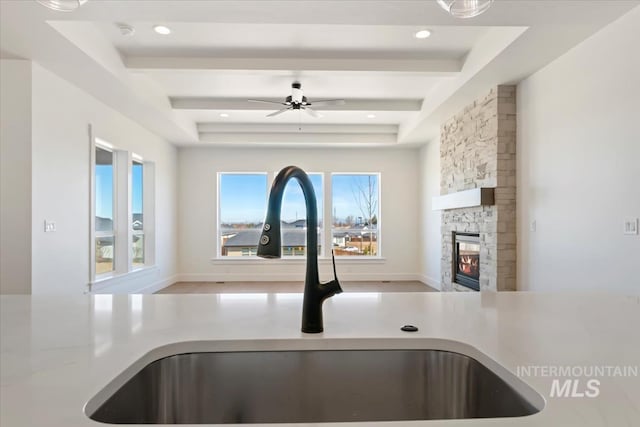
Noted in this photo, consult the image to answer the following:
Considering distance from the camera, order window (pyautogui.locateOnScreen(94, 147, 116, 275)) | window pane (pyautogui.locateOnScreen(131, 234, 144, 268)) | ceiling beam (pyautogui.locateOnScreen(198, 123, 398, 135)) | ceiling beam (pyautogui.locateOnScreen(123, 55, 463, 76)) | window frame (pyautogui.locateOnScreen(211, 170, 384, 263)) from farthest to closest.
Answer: window frame (pyautogui.locateOnScreen(211, 170, 384, 263)) < ceiling beam (pyautogui.locateOnScreen(198, 123, 398, 135)) < window pane (pyautogui.locateOnScreen(131, 234, 144, 268)) < window (pyautogui.locateOnScreen(94, 147, 116, 275)) < ceiling beam (pyautogui.locateOnScreen(123, 55, 463, 76))

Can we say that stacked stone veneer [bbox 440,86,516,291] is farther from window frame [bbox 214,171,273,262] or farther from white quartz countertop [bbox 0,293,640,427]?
window frame [bbox 214,171,273,262]

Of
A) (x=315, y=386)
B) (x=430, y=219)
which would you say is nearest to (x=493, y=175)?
(x=430, y=219)

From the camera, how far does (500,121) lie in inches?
169

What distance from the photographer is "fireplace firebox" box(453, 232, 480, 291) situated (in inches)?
195

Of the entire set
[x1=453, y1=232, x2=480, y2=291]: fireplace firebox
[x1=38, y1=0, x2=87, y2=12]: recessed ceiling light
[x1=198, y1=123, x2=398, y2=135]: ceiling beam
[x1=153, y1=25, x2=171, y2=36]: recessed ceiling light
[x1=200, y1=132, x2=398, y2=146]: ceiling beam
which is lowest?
[x1=453, y1=232, x2=480, y2=291]: fireplace firebox

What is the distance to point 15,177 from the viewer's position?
3539 millimetres

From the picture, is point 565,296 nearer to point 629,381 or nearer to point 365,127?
point 629,381

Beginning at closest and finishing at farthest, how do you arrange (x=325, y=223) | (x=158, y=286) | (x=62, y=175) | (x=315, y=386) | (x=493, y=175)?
1. (x=315, y=386)
2. (x=62, y=175)
3. (x=493, y=175)
4. (x=158, y=286)
5. (x=325, y=223)

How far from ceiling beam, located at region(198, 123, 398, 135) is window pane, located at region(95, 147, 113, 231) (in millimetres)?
2039

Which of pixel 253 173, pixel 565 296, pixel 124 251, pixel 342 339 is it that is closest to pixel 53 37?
pixel 124 251

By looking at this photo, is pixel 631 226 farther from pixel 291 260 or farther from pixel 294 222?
pixel 294 222

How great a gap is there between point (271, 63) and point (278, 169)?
3689 millimetres

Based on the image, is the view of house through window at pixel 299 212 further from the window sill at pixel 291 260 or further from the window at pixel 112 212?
the window at pixel 112 212

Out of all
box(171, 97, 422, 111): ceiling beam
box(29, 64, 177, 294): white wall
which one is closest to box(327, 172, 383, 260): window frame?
box(171, 97, 422, 111): ceiling beam
